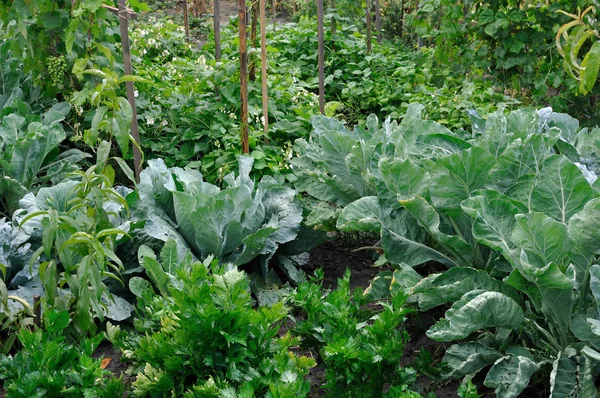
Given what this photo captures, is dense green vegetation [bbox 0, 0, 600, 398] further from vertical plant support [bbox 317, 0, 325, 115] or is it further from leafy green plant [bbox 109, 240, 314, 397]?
vertical plant support [bbox 317, 0, 325, 115]

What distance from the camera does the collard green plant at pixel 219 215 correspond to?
3287mm

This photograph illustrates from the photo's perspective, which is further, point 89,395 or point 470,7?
point 470,7

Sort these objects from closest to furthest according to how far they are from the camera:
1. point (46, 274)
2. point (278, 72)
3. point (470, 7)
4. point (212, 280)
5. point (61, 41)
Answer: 1. point (212, 280)
2. point (46, 274)
3. point (61, 41)
4. point (278, 72)
5. point (470, 7)

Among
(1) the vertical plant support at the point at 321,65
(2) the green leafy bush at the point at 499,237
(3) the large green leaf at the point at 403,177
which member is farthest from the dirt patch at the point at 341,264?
(1) the vertical plant support at the point at 321,65

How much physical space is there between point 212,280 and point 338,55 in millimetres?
5626

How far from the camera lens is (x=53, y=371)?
7.91ft

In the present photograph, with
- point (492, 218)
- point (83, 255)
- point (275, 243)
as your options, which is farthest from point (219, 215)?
point (492, 218)

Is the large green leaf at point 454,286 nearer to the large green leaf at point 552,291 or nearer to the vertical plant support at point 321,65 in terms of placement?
the large green leaf at point 552,291

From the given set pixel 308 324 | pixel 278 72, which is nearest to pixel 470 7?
pixel 278 72

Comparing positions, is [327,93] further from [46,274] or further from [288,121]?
[46,274]

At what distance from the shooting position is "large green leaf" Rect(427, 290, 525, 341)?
241cm

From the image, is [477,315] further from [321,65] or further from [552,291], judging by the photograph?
[321,65]

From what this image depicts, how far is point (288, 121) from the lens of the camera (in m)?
5.21

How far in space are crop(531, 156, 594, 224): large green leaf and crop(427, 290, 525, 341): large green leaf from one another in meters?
0.46
